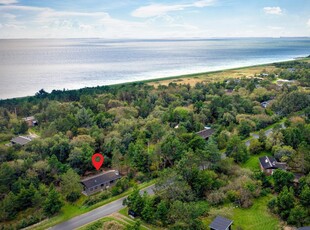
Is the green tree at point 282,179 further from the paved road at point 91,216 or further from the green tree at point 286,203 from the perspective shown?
the paved road at point 91,216

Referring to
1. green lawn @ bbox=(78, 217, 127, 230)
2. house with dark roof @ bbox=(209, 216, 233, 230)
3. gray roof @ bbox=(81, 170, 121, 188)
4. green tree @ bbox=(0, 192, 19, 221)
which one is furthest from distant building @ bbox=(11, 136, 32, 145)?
house with dark roof @ bbox=(209, 216, 233, 230)

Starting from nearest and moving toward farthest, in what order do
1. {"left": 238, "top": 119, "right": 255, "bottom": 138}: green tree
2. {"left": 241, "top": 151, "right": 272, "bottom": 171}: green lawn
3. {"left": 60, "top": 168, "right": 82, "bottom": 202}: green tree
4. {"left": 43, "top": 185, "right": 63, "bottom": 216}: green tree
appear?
{"left": 43, "top": 185, "right": 63, "bottom": 216}: green tree → {"left": 60, "top": 168, "right": 82, "bottom": 202}: green tree → {"left": 241, "top": 151, "right": 272, "bottom": 171}: green lawn → {"left": 238, "top": 119, "right": 255, "bottom": 138}: green tree

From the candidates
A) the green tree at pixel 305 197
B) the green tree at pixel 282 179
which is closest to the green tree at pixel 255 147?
the green tree at pixel 282 179

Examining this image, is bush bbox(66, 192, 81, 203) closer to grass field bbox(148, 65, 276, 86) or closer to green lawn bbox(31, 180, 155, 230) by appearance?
green lawn bbox(31, 180, 155, 230)

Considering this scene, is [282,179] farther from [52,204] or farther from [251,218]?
[52,204]

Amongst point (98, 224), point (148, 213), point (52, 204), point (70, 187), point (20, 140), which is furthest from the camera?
point (20, 140)

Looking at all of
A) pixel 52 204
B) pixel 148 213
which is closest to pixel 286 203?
pixel 148 213

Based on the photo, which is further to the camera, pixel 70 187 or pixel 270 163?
pixel 270 163
